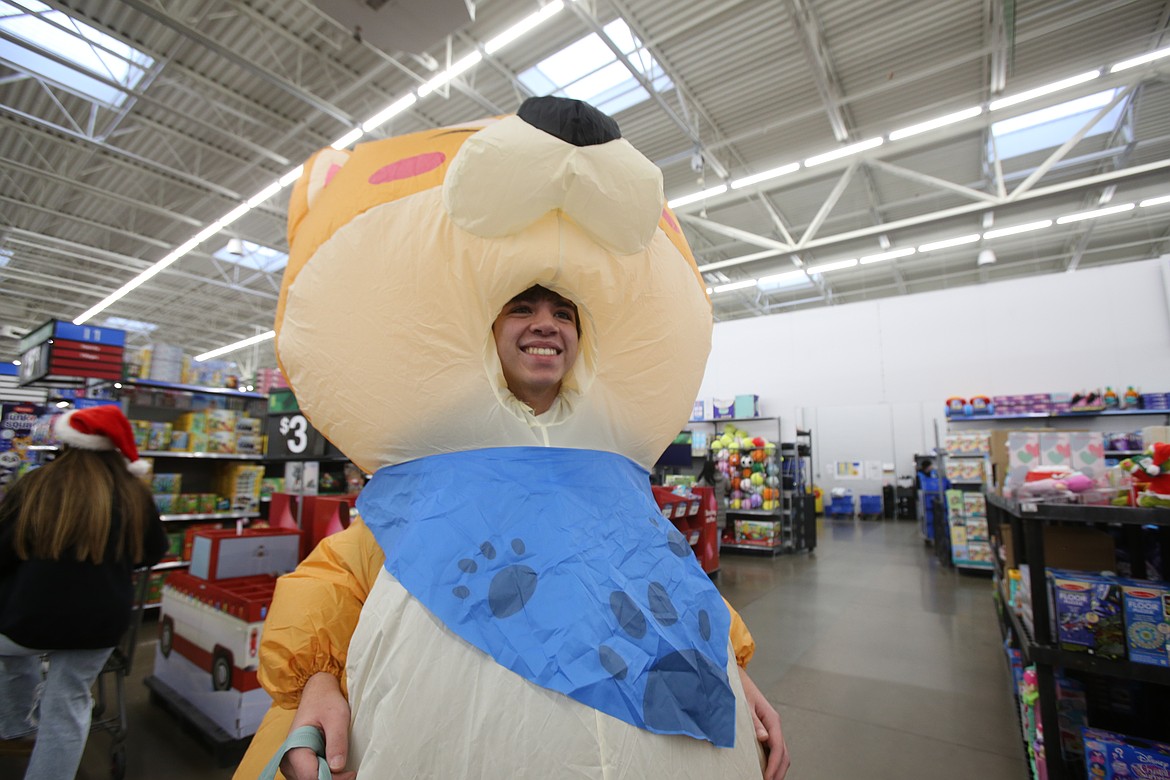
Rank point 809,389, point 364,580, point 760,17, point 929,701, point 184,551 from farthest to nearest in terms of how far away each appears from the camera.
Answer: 1. point 809,389
2. point 760,17
3. point 184,551
4. point 929,701
5. point 364,580

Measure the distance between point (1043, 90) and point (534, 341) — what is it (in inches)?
327

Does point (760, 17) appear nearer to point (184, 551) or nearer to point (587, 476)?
point (587, 476)

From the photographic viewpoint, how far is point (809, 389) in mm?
12305

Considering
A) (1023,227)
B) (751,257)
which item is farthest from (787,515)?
(1023,227)

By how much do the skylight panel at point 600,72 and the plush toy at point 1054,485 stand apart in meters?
5.48

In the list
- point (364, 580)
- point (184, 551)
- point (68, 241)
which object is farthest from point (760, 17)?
point (68, 241)

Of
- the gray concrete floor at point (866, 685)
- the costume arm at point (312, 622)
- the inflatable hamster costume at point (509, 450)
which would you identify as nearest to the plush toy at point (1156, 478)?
the gray concrete floor at point (866, 685)

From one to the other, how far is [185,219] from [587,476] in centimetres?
1103

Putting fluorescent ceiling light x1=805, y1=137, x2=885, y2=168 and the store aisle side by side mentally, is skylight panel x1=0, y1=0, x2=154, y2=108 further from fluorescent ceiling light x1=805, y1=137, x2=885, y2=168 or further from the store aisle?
the store aisle

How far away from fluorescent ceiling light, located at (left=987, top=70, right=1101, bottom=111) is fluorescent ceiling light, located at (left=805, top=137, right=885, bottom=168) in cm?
122

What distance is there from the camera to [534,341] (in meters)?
0.98

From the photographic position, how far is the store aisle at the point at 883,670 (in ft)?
8.63

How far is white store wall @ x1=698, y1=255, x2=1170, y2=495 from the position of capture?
9.06 m

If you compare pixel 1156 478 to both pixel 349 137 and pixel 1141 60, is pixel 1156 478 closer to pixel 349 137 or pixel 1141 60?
pixel 1141 60
